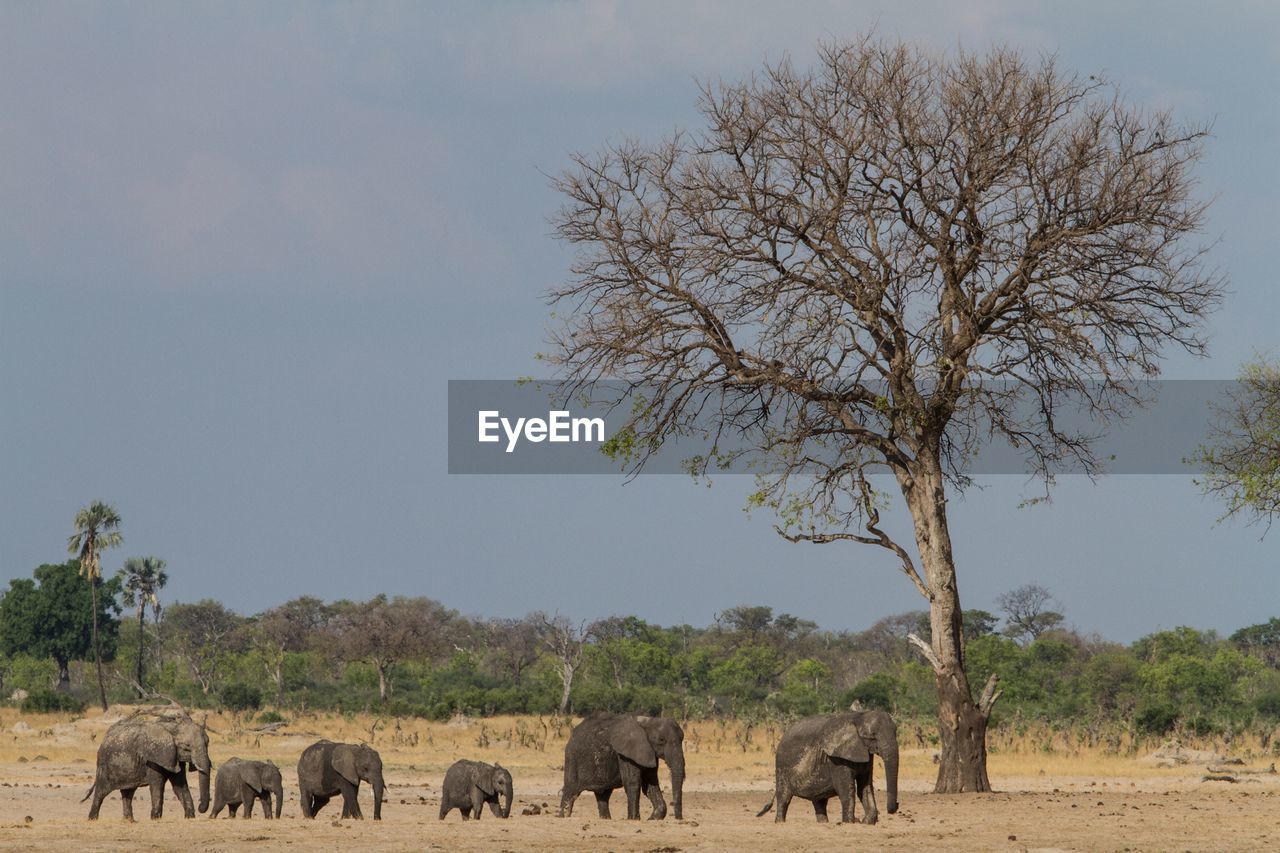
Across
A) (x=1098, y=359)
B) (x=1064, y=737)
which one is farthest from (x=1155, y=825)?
(x=1064, y=737)

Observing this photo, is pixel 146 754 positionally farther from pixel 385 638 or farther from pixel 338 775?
pixel 385 638

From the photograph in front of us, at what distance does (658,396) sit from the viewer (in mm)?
27750

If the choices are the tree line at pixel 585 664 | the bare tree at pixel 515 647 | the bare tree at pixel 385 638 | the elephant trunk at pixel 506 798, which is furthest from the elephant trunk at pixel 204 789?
the bare tree at pixel 515 647

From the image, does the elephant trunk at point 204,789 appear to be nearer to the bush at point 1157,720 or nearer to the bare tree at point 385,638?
the bush at point 1157,720

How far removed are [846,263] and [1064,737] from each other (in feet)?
80.3

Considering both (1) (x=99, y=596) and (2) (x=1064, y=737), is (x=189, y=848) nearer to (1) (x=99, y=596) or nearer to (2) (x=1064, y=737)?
(2) (x=1064, y=737)

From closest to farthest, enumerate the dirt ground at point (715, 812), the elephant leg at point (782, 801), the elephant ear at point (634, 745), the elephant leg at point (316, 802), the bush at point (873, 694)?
the dirt ground at point (715, 812), the elephant leg at point (782, 801), the elephant ear at point (634, 745), the elephant leg at point (316, 802), the bush at point (873, 694)

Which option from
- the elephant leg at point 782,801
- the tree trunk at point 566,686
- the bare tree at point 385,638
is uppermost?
the bare tree at point 385,638

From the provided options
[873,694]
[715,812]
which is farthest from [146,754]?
[873,694]

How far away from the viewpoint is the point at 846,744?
20.0 m

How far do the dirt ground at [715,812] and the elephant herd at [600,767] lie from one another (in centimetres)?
52

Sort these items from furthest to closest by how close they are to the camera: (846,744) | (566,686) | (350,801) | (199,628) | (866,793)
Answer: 1. (199,628)
2. (566,686)
3. (350,801)
4. (866,793)
5. (846,744)

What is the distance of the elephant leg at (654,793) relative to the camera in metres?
21.1

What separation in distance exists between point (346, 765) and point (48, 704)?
151ft
